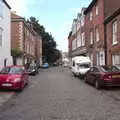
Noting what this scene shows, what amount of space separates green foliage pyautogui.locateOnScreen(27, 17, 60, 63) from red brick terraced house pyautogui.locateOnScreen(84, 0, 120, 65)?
56102 millimetres

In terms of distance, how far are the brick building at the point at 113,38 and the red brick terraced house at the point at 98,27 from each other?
4.22 ft

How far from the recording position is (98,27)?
37.0 metres

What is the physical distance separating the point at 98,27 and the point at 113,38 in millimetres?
6873

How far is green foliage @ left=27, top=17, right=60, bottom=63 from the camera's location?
10106 centimetres

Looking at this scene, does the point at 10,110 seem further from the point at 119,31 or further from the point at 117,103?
the point at 119,31

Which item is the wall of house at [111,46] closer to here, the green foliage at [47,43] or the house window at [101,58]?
the house window at [101,58]

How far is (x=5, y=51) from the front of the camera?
36531 mm

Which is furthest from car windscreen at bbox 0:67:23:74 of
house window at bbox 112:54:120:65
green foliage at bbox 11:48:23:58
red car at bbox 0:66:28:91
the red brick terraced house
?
green foliage at bbox 11:48:23:58

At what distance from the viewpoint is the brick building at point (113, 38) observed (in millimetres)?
27923

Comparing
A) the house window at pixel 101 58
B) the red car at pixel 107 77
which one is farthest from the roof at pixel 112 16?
the red car at pixel 107 77

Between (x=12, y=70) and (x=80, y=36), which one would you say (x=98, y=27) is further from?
(x=80, y=36)

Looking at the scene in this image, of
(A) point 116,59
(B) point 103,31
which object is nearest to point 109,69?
(A) point 116,59

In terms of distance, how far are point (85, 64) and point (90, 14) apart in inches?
414

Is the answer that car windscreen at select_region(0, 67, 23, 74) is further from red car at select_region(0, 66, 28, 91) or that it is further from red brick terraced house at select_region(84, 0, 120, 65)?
Result: red brick terraced house at select_region(84, 0, 120, 65)
